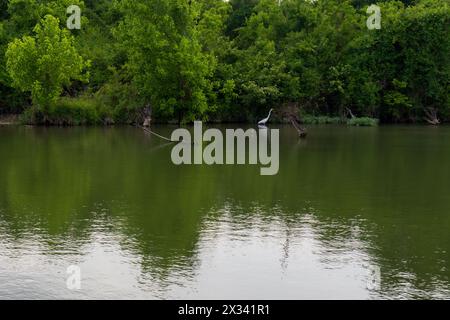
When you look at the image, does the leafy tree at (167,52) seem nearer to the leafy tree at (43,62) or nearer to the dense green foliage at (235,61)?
the dense green foliage at (235,61)

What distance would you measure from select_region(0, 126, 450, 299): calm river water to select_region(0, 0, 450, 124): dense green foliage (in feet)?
89.8

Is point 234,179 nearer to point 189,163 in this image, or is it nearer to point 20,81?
point 189,163

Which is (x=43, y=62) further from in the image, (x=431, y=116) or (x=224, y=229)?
(x=224, y=229)

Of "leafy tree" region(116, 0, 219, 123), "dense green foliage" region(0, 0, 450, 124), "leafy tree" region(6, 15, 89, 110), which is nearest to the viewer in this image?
"leafy tree" region(116, 0, 219, 123)

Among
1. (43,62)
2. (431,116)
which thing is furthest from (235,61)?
(431,116)

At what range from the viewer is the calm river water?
11.8 metres

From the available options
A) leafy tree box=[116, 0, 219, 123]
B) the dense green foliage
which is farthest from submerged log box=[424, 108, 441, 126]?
leafy tree box=[116, 0, 219, 123]

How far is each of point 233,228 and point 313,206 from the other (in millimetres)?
3925

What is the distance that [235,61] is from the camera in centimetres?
7069

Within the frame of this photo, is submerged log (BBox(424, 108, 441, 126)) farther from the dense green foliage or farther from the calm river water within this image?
the calm river water

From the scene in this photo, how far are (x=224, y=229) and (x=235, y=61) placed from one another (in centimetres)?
5604

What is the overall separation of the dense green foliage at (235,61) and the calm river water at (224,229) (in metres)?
27.4
